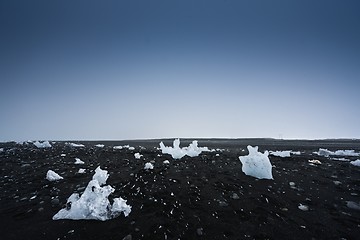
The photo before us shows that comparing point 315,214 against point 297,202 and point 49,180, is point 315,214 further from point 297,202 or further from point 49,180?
point 49,180

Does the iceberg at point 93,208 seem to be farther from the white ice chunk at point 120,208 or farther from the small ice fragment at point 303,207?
the small ice fragment at point 303,207

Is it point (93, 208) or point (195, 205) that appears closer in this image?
point (93, 208)

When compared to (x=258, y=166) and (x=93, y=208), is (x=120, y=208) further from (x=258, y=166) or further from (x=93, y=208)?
(x=258, y=166)

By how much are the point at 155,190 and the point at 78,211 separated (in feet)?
6.81

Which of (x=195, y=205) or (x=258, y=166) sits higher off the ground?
(x=258, y=166)

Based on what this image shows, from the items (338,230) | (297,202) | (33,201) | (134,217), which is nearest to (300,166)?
(297,202)

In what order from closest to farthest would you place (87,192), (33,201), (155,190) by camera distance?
(87,192) < (33,201) < (155,190)

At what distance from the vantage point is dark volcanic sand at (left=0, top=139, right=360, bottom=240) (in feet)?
11.1

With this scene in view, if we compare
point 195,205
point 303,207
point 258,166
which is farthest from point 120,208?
point 258,166

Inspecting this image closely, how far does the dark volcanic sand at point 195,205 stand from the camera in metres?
3.39

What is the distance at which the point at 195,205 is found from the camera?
4.50 metres

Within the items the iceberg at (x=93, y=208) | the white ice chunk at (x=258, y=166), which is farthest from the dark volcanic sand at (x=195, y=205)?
the white ice chunk at (x=258, y=166)

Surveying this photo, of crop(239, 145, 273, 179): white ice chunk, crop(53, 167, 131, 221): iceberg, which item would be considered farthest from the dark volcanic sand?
crop(239, 145, 273, 179): white ice chunk

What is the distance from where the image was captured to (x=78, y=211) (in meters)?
3.79
